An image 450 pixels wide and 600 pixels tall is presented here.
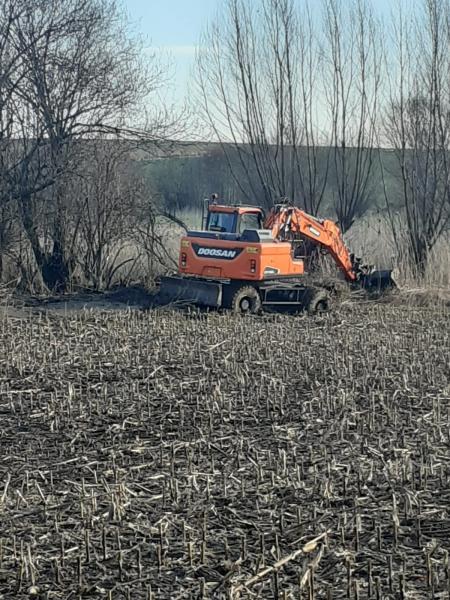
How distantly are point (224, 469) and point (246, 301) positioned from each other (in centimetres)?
1009

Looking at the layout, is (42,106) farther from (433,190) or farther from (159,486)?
(159,486)

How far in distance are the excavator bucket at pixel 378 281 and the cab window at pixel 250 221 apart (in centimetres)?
285

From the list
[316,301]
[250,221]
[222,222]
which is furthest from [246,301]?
[250,221]

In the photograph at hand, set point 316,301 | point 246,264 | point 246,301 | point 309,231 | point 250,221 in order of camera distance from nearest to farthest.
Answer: point 246,264 < point 246,301 < point 316,301 < point 250,221 < point 309,231

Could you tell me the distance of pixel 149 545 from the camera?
6.18 metres

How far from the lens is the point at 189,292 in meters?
18.2

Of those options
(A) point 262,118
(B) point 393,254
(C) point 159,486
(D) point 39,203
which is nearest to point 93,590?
(C) point 159,486

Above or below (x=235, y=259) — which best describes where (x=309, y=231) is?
above

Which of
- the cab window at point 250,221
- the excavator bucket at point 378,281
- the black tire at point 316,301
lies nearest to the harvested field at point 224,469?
the black tire at point 316,301

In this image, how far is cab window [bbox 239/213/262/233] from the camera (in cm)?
1852

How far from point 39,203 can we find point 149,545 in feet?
52.4

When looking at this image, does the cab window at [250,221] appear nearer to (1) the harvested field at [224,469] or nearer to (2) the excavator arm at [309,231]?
(2) the excavator arm at [309,231]

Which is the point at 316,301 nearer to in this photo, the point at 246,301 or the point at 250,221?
the point at 246,301

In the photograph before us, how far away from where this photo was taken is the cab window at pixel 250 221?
18.5 m
